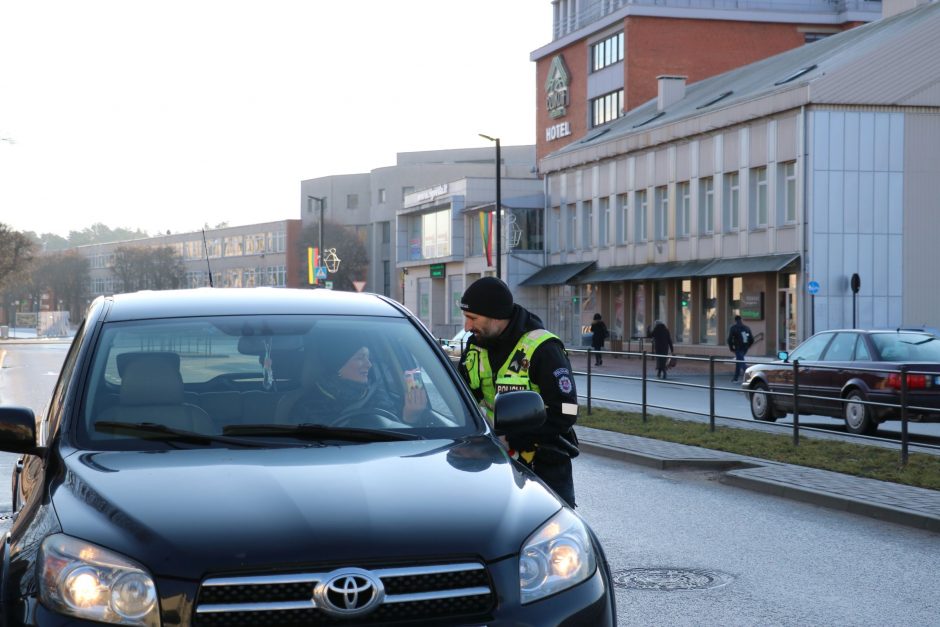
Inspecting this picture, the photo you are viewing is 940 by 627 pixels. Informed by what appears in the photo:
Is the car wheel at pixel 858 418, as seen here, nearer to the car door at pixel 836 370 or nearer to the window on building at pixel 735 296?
the car door at pixel 836 370

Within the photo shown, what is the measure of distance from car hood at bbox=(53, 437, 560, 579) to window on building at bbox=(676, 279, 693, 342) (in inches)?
1898

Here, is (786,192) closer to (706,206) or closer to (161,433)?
(706,206)

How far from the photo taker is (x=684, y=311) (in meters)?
52.7

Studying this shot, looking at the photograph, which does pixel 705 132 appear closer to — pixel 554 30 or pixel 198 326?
pixel 554 30

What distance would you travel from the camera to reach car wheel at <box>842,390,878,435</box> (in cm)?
1600

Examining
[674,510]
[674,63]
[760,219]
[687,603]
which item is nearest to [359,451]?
[687,603]

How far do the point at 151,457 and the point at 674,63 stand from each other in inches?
2664

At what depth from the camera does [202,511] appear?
13.0 feet

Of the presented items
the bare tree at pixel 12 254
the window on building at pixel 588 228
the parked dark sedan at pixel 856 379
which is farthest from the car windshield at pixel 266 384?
the bare tree at pixel 12 254

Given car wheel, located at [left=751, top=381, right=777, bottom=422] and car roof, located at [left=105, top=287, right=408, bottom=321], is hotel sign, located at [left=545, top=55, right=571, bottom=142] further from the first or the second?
car roof, located at [left=105, top=287, right=408, bottom=321]

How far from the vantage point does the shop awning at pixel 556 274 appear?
60.9 m

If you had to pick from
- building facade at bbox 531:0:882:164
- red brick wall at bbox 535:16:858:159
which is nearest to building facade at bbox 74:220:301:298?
building facade at bbox 531:0:882:164

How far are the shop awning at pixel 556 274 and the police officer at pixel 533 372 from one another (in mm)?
54010

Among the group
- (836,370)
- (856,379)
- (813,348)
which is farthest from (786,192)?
(836,370)
